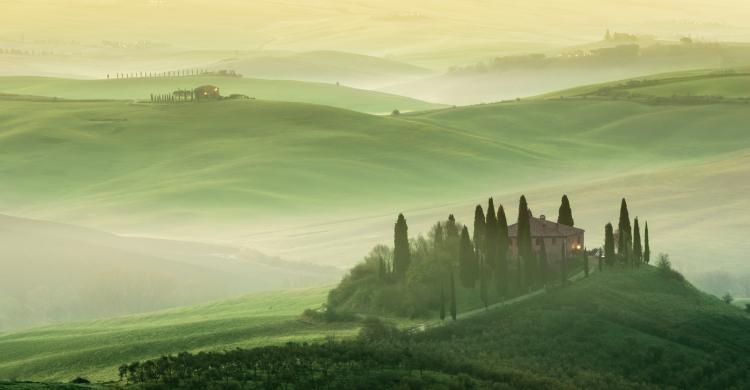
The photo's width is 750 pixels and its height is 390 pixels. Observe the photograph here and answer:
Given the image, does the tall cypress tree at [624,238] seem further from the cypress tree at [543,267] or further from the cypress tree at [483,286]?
the cypress tree at [483,286]

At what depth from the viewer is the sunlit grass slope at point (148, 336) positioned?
122 m

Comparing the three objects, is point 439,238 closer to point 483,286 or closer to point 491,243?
point 491,243

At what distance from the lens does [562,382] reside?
348 feet

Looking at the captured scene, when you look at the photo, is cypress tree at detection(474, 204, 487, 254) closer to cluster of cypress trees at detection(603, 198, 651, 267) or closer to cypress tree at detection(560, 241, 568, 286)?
cypress tree at detection(560, 241, 568, 286)

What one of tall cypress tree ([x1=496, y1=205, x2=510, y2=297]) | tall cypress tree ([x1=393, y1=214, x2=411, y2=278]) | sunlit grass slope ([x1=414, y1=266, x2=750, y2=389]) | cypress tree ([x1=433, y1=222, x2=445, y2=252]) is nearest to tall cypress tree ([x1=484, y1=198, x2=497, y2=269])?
tall cypress tree ([x1=496, y1=205, x2=510, y2=297])

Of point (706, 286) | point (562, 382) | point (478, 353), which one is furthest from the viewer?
point (706, 286)

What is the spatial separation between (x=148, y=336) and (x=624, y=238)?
44.2 m

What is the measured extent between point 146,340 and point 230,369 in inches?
1338

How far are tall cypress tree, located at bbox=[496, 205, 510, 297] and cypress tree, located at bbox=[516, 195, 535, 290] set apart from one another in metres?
1.33

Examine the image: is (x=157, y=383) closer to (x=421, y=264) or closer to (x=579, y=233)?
(x=421, y=264)

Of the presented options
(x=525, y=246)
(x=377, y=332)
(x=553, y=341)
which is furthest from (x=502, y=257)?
(x=377, y=332)

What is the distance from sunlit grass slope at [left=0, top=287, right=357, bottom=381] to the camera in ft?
401

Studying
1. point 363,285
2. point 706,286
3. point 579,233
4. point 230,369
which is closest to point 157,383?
point 230,369

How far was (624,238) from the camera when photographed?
145250 millimetres
